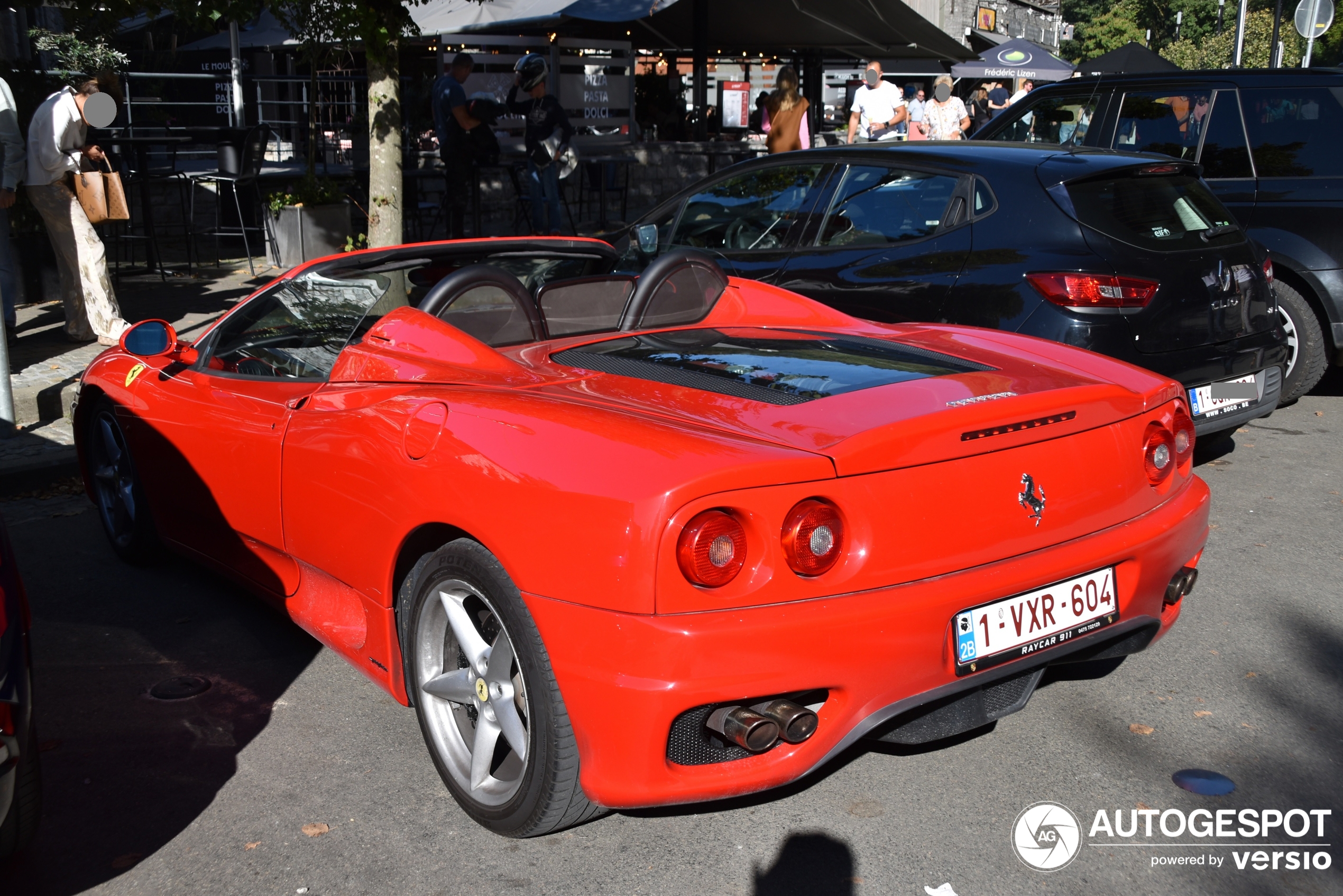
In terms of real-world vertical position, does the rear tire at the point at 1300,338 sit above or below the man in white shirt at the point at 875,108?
below

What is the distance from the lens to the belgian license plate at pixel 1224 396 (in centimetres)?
531

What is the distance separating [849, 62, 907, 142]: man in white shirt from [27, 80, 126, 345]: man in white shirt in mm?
10185

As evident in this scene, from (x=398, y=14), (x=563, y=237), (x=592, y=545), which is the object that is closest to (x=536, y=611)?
(x=592, y=545)

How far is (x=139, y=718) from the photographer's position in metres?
3.52

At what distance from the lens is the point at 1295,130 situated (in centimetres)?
716

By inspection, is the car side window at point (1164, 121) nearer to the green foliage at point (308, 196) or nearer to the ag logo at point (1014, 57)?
the green foliage at point (308, 196)

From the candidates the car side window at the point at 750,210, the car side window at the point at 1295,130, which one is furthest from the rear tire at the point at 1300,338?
the car side window at the point at 750,210

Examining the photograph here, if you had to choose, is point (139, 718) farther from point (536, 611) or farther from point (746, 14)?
point (746, 14)

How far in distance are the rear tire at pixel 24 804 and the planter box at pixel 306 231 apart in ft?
30.7

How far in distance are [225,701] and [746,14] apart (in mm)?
18190

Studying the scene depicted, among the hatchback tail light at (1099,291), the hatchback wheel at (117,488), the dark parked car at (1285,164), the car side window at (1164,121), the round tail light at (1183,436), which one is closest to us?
the round tail light at (1183,436)

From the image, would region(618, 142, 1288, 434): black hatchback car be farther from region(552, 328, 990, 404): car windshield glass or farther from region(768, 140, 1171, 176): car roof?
region(552, 328, 990, 404): car windshield glass

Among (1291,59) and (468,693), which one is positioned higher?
(1291,59)

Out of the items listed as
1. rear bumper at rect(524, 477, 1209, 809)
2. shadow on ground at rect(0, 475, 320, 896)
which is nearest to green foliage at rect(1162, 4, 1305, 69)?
shadow on ground at rect(0, 475, 320, 896)
